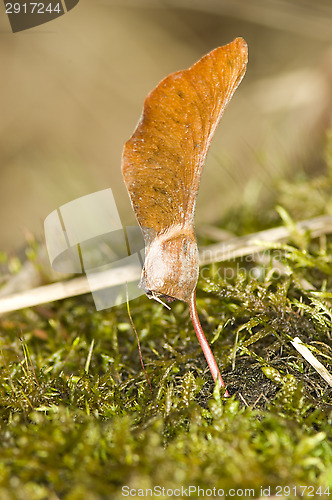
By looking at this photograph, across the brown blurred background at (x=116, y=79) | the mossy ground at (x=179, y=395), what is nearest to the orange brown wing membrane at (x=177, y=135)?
the mossy ground at (x=179, y=395)

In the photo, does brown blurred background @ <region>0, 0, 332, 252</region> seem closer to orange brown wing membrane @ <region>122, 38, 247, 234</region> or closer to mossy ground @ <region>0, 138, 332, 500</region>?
mossy ground @ <region>0, 138, 332, 500</region>

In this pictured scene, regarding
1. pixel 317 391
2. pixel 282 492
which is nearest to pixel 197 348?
pixel 317 391

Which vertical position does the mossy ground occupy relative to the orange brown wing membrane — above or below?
below

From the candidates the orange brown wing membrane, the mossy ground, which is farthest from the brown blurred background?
the orange brown wing membrane

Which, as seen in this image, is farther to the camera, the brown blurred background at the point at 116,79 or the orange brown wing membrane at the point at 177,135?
the brown blurred background at the point at 116,79

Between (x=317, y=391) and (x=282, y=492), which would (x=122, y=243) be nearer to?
(x=317, y=391)

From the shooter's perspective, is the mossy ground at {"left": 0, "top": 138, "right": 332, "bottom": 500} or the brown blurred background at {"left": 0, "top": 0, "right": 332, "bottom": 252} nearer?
the mossy ground at {"left": 0, "top": 138, "right": 332, "bottom": 500}

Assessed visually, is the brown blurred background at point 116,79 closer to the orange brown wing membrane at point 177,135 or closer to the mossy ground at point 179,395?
the mossy ground at point 179,395
